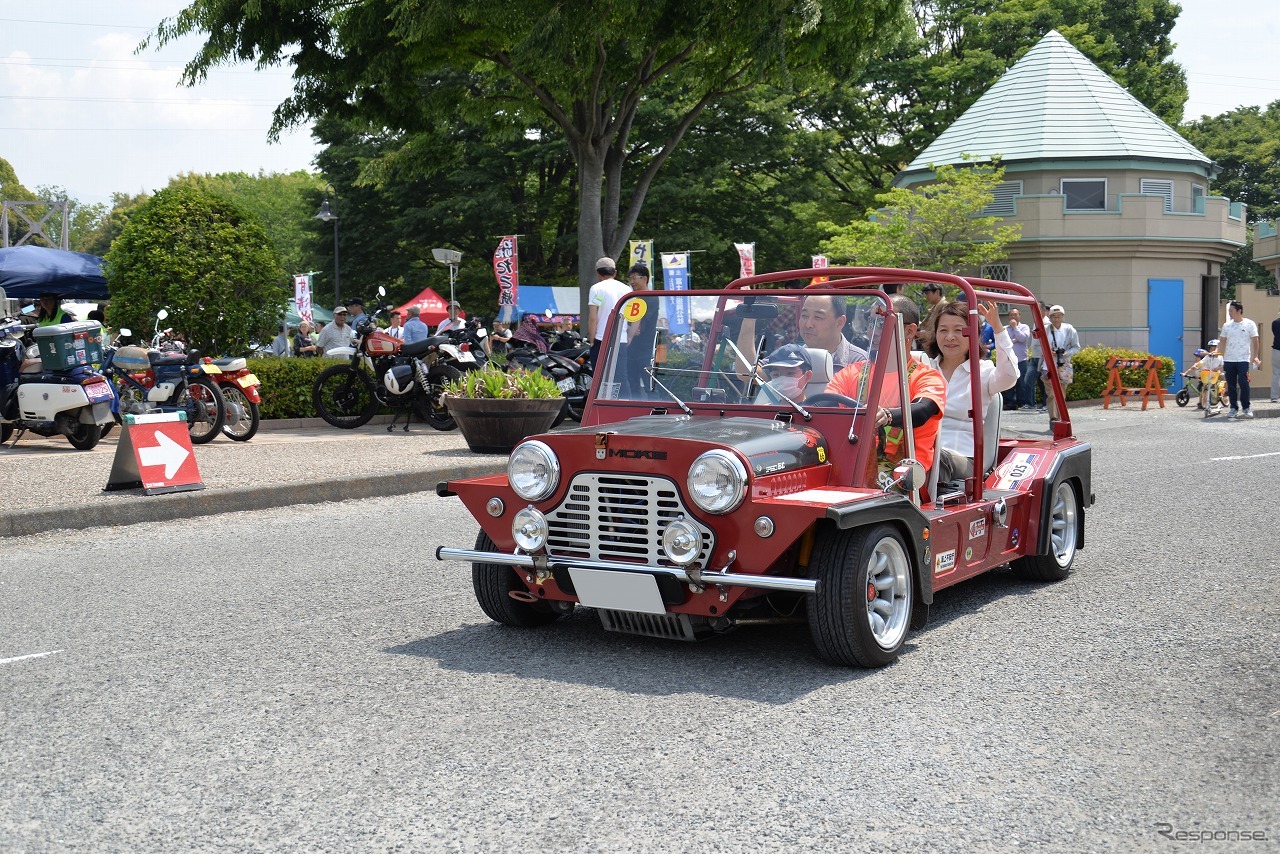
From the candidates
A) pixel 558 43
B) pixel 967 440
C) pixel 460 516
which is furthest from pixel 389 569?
pixel 558 43

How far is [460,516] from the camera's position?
1023 cm

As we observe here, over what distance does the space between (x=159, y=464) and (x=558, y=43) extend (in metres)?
9.19

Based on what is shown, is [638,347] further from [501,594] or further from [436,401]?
[436,401]

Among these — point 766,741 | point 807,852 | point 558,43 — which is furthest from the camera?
point 558,43

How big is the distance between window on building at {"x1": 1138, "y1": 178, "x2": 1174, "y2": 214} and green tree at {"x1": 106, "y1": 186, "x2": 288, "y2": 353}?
28.2 metres

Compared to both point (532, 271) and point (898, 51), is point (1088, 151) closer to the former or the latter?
point (898, 51)

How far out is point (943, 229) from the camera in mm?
35312

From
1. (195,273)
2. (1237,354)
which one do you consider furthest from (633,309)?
(1237,354)

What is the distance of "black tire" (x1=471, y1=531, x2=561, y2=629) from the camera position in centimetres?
592

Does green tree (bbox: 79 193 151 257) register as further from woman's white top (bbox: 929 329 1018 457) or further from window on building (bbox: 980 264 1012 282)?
woman's white top (bbox: 929 329 1018 457)

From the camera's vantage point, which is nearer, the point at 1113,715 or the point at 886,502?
the point at 1113,715

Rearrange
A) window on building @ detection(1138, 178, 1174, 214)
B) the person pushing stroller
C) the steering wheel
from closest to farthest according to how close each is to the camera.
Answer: the steering wheel
the person pushing stroller
window on building @ detection(1138, 178, 1174, 214)

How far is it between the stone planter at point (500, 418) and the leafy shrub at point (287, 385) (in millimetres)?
5582

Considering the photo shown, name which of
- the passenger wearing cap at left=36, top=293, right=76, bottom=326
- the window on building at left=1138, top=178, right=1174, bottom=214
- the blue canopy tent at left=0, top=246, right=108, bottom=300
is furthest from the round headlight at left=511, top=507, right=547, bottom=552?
the window on building at left=1138, top=178, right=1174, bottom=214
